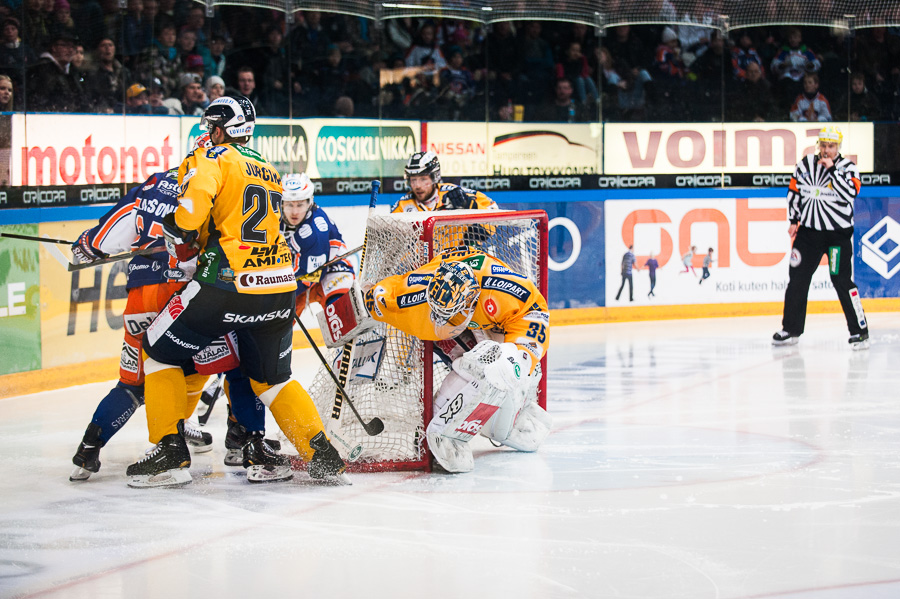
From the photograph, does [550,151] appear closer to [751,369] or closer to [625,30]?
[625,30]

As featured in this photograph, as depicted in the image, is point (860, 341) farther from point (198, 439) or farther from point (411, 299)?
point (198, 439)

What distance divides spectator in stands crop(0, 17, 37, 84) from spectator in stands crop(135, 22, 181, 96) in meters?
0.92

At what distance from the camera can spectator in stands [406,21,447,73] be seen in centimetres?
921

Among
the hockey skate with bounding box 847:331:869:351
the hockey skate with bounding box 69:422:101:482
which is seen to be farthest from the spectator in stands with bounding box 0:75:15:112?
the hockey skate with bounding box 847:331:869:351

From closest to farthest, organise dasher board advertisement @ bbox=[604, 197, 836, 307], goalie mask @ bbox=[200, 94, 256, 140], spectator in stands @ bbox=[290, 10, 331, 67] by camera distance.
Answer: goalie mask @ bbox=[200, 94, 256, 140] → spectator in stands @ bbox=[290, 10, 331, 67] → dasher board advertisement @ bbox=[604, 197, 836, 307]

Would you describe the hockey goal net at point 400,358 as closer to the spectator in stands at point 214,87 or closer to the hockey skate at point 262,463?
the hockey skate at point 262,463

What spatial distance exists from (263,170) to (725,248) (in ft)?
19.1

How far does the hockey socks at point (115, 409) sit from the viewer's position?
164 inches

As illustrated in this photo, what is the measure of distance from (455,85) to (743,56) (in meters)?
2.70

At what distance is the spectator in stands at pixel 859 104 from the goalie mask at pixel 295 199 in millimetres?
6308

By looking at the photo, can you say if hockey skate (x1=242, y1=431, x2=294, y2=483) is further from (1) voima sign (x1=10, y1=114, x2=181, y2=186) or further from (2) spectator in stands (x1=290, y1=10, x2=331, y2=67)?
(2) spectator in stands (x1=290, y1=10, x2=331, y2=67)

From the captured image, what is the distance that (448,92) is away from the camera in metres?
9.17

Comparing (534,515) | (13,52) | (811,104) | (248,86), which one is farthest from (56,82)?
(811,104)

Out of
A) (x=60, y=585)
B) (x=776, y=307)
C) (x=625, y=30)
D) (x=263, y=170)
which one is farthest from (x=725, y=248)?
(x=60, y=585)
